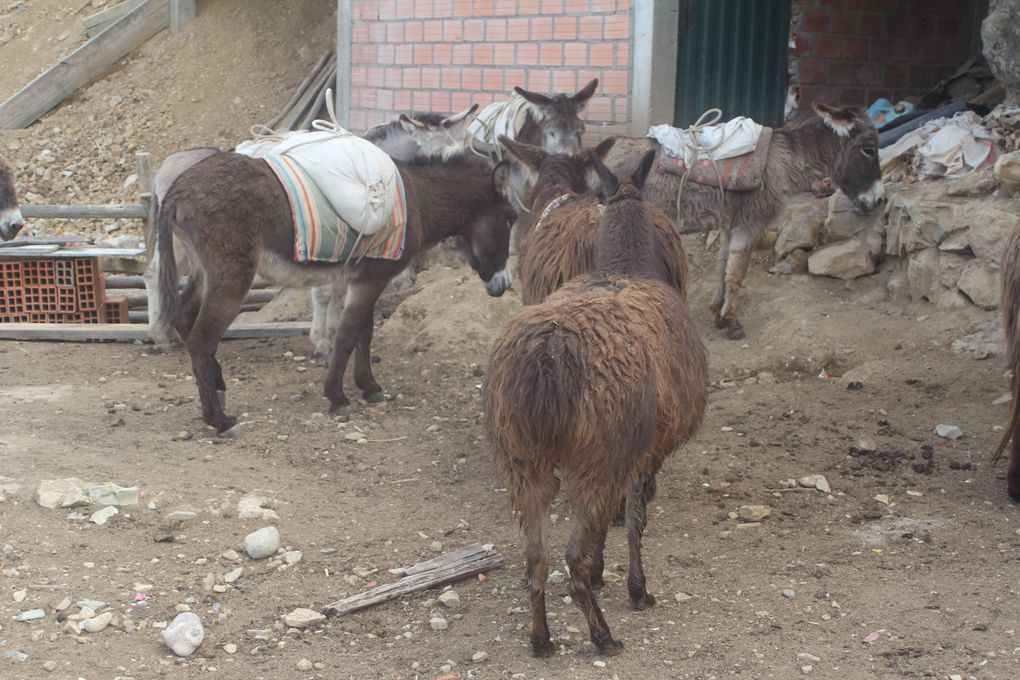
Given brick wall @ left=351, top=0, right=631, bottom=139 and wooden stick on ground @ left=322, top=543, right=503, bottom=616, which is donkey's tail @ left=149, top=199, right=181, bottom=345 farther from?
brick wall @ left=351, top=0, right=631, bottom=139

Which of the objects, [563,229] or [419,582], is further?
[563,229]

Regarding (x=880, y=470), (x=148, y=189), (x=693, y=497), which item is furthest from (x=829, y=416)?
(x=148, y=189)

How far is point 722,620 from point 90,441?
328cm

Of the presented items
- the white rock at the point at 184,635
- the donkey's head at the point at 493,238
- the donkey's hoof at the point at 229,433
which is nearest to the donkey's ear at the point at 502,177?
the donkey's head at the point at 493,238

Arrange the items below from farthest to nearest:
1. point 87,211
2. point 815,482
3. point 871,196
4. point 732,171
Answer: point 87,211 < point 871,196 < point 732,171 < point 815,482

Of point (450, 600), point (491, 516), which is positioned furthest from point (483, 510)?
point (450, 600)

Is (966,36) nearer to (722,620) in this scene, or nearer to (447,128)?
(447,128)

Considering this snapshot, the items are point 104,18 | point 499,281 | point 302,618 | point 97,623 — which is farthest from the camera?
point 104,18

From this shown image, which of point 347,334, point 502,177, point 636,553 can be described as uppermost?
point 502,177

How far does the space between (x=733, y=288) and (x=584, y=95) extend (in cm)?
167

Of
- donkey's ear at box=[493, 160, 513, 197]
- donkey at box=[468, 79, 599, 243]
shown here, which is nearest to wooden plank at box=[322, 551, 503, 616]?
donkey's ear at box=[493, 160, 513, 197]

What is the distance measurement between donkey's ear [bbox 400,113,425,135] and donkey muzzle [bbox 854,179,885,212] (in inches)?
117

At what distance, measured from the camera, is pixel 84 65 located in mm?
12867

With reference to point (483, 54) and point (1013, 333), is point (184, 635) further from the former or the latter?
point (483, 54)
